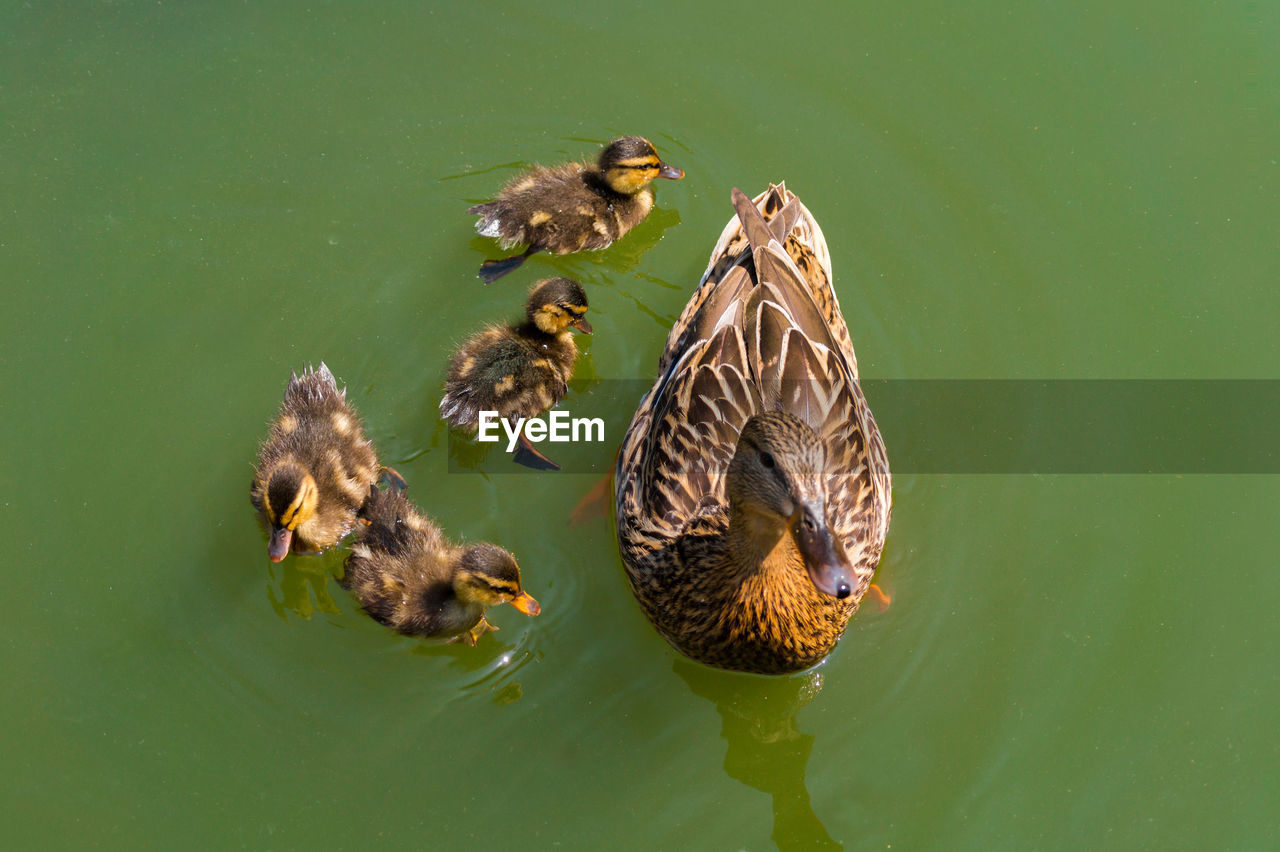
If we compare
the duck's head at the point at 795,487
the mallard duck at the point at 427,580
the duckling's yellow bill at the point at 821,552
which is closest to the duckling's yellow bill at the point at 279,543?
the mallard duck at the point at 427,580

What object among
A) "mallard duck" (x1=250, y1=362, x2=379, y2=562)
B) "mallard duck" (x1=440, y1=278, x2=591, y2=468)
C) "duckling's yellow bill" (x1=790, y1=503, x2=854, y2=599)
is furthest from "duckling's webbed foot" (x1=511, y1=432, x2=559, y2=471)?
"duckling's yellow bill" (x1=790, y1=503, x2=854, y2=599)

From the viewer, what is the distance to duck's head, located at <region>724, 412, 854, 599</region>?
2.11 metres

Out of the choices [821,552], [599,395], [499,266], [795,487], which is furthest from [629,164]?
[821,552]

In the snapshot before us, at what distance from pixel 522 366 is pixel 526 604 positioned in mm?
645

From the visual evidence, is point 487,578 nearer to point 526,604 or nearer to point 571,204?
point 526,604

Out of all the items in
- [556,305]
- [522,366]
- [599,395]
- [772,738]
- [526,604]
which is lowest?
[772,738]

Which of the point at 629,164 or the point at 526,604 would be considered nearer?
the point at 526,604

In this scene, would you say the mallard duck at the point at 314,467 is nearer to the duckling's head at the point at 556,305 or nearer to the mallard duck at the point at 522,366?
the mallard duck at the point at 522,366

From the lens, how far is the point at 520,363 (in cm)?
303

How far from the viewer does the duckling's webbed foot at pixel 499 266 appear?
3354mm

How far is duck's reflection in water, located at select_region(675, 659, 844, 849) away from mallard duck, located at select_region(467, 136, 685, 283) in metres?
1.25

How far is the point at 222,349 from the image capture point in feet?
10.5

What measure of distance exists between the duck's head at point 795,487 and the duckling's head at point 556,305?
→ 0.91 m

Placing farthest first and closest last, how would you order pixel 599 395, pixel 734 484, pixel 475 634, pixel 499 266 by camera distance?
pixel 499 266
pixel 599 395
pixel 475 634
pixel 734 484
